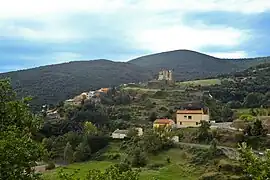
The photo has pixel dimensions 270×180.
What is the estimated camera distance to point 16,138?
1252 cm

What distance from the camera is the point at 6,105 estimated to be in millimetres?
13734

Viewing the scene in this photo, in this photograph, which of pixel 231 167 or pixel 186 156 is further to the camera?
pixel 186 156

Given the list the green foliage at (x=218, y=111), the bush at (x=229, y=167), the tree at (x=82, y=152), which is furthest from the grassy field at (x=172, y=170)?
the green foliage at (x=218, y=111)

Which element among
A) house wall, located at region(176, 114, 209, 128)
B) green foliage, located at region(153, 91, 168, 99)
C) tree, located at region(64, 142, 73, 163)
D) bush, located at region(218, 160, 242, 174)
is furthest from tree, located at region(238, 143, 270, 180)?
green foliage, located at region(153, 91, 168, 99)

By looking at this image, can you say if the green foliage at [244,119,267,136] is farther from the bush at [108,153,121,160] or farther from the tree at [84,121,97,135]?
the tree at [84,121,97,135]

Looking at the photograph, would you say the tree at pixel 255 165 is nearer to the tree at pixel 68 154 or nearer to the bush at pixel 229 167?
the bush at pixel 229 167

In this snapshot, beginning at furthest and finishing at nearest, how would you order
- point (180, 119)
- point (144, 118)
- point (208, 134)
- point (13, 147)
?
point (144, 118)
point (180, 119)
point (208, 134)
point (13, 147)

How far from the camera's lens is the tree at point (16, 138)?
1224 centimetres

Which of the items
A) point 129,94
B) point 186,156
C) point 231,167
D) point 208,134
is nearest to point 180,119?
point 208,134

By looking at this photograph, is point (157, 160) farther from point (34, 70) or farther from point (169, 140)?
point (34, 70)

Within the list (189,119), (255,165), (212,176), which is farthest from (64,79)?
(255,165)

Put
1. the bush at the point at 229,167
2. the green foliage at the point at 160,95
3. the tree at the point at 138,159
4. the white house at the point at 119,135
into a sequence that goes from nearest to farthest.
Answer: the bush at the point at 229,167, the tree at the point at 138,159, the white house at the point at 119,135, the green foliage at the point at 160,95

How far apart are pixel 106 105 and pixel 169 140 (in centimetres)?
5127

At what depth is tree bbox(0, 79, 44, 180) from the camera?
12.2 metres
